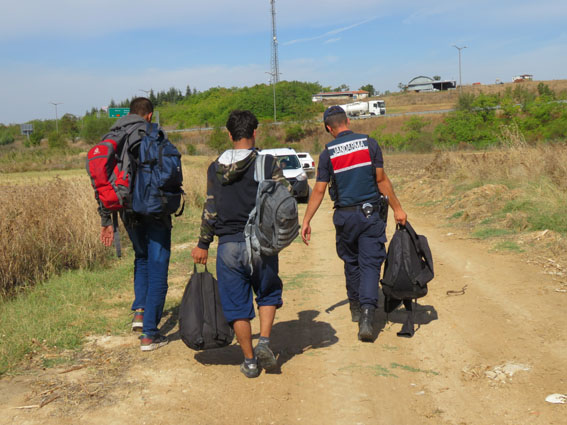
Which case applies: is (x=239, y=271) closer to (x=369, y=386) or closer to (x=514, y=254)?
(x=369, y=386)

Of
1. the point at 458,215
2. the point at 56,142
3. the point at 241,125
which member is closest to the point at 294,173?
the point at 458,215

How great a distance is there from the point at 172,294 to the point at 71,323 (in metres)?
1.56

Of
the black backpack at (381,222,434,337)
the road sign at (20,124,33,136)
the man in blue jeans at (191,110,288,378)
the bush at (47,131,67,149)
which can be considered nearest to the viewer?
the man in blue jeans at (191,110,288,378)

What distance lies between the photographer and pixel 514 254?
877 cm

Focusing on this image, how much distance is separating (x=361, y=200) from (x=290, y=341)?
4.84ft

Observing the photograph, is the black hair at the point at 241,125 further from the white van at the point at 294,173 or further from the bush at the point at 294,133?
the bush at the point at 294,133

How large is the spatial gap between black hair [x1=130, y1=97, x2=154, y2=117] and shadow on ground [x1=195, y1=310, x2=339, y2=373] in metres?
2.23

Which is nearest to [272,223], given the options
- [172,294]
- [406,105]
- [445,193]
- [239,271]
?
[239,271]

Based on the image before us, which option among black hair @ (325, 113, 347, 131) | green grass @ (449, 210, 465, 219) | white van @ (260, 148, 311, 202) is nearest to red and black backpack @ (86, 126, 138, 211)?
black hair @ (325, 113, 347, 131)

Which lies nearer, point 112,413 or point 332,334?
point 112,413

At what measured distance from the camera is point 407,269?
5.48 m

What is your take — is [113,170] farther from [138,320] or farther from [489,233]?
[489,233]

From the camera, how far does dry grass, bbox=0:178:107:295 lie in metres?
7.15

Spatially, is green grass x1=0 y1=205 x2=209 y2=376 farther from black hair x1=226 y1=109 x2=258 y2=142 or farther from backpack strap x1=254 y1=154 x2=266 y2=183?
black hair x1=226 y1=109 x2=258 y2=142
